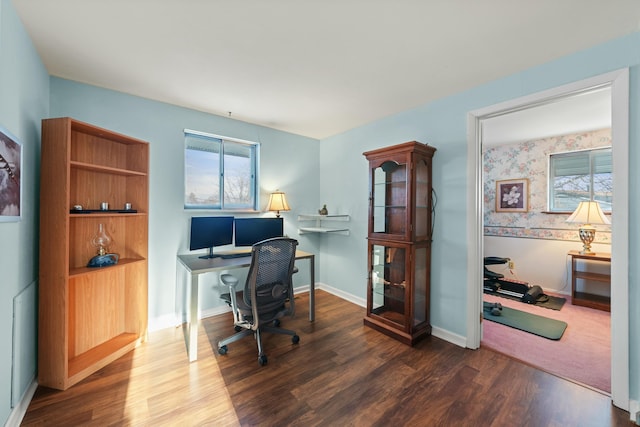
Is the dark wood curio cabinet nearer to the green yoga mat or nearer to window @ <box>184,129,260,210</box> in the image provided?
the green yoga mat

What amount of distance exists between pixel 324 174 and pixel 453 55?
2396 millimetres

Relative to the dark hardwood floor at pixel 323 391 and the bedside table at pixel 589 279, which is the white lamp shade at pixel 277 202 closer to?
the dark hardwood floor at pixel 323 391

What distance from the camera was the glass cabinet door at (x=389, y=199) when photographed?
2.56m

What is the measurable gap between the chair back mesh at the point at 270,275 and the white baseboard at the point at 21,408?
1.39 metres

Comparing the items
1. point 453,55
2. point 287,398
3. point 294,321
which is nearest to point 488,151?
point 453,55

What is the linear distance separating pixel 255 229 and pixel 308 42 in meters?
2.06

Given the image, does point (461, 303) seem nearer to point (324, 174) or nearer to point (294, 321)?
point (294, 321)

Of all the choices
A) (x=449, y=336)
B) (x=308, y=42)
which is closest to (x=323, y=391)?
(x=449, y=336)

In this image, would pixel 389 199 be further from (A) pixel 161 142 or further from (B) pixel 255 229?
(A) pixel 161 142

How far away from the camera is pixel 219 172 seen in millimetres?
3164

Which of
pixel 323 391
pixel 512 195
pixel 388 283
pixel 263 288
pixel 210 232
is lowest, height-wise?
pixel 323 391

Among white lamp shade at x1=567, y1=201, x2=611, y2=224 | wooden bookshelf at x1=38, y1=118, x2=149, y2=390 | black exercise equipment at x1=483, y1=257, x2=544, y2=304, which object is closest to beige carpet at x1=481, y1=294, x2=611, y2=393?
black exercise equipment at x1=483, y1=257, x2=544, y2=304

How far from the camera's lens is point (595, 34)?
1.64 metres

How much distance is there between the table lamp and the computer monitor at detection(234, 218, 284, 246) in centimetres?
404
